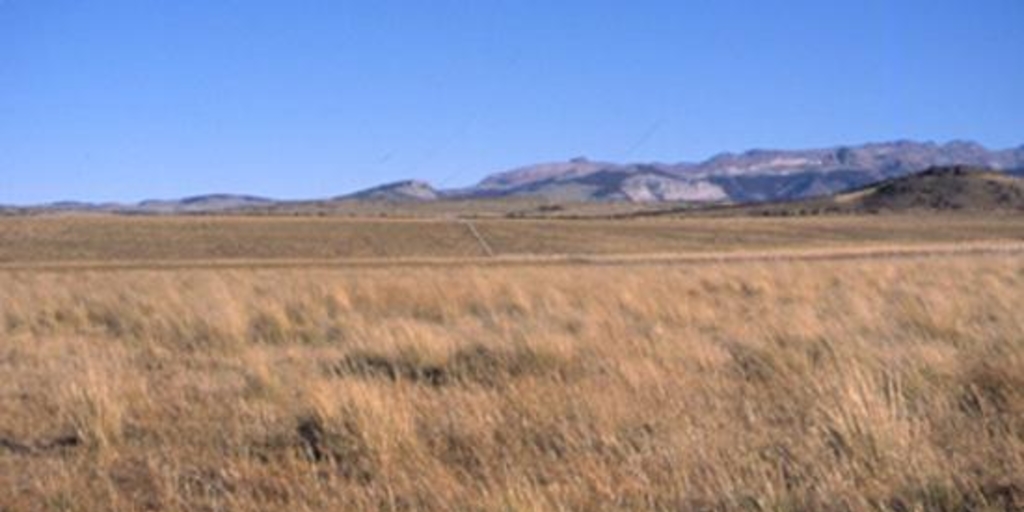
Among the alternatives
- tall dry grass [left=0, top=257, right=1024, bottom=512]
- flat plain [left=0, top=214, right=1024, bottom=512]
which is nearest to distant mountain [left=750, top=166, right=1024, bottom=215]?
flat plain [left=0, top=214, right=1024, bottom=512]

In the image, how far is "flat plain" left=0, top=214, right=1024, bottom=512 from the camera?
6.87 m

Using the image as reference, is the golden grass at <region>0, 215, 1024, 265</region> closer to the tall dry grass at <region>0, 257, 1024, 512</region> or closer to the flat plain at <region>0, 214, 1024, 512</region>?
the flat plain at <region>0, 214, 1024, 512</region>

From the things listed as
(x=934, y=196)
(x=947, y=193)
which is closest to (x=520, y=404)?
(x=934, y=196)

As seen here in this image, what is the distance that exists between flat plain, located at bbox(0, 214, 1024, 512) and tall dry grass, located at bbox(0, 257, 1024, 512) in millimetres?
28

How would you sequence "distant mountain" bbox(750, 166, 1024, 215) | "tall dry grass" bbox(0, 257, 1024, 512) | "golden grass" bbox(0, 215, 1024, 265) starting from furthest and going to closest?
1. "distant mountain" bbox(750, 166, 1024, 215)
2. "golden grass" bbox(0, 215, 1024, 265)
3. "tall dry grass" bbox(0, 257, 1024, 512)

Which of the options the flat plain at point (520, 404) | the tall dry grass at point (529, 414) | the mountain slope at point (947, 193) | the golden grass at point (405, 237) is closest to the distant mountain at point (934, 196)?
the mountain slope at point (947, 193)

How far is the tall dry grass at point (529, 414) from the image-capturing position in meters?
6.82

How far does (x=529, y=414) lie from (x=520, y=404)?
30cm

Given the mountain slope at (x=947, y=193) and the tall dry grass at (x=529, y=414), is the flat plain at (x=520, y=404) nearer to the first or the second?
the tall dry grass at (x=529, y=414)

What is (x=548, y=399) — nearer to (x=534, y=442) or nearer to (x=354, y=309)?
(x=534, y=442)

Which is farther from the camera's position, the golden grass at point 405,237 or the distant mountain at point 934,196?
the distant mountain at point 934,196

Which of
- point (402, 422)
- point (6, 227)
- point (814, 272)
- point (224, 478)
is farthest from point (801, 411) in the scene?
point (6, 227)

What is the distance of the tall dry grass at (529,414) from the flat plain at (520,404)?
1.1 inches

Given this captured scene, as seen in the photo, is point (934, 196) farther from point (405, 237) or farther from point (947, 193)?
point (405, 237)
